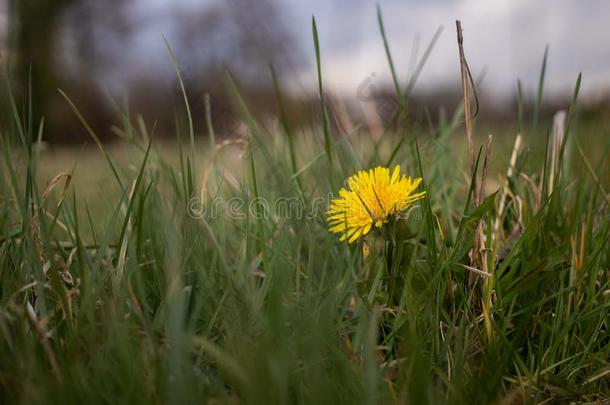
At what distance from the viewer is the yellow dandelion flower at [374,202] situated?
0.88m

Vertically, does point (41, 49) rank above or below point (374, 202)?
below

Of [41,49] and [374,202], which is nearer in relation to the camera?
[374,202]

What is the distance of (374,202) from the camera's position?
897 mm

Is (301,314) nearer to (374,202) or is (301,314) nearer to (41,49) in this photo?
(374,202)

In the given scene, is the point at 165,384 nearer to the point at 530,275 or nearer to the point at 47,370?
the point at 47,370

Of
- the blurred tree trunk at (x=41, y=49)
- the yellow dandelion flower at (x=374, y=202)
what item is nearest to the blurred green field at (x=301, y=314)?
the yellow dandelion flower at (x=374, y=202)

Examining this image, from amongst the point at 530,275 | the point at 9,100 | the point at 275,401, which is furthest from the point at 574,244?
the point at 9,100

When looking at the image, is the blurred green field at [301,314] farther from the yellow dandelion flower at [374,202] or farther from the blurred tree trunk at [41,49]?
the blurred tree trunk at [41,49]

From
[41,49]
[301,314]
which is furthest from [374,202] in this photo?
[41,49]

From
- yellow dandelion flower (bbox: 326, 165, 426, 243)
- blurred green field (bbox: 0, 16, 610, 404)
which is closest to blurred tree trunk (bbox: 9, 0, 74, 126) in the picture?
blurred green field (bbox: 0, 16, 610, 404)

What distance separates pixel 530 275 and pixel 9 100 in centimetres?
90

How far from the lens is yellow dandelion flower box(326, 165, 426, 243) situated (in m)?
0.88

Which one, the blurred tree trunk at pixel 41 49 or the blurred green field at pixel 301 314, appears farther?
the blurred tree trunk at pixel 41 49

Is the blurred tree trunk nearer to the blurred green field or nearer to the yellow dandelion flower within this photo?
the blurred green field
